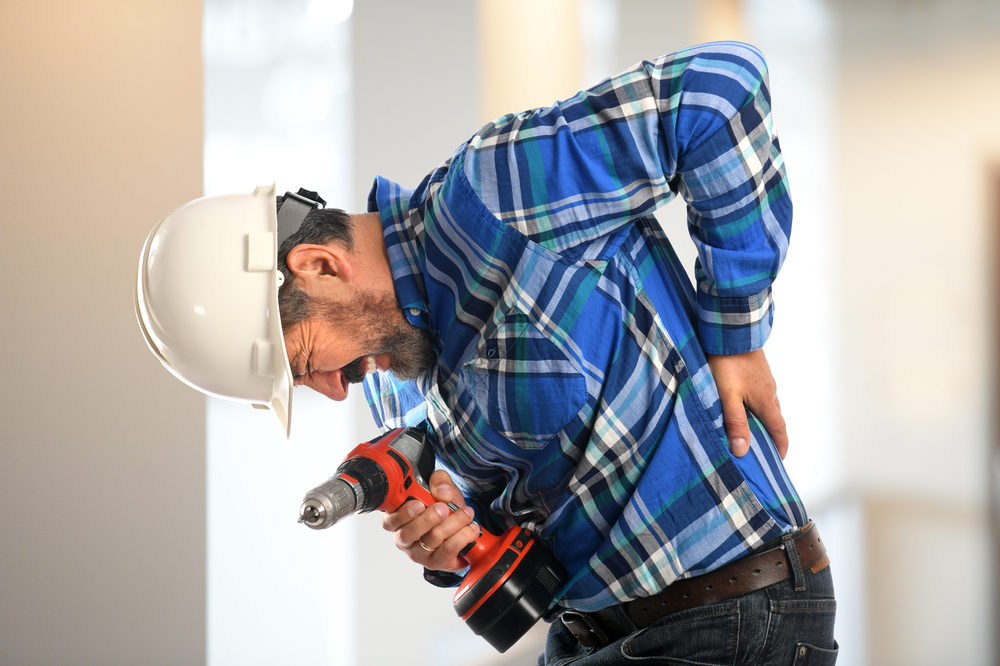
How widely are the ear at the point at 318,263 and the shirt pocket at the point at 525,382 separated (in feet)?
0.75

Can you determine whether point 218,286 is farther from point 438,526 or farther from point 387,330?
point 438,526

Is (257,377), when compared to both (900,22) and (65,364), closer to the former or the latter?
(65,364)

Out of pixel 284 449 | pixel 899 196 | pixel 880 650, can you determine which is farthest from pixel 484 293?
pixel 880 650

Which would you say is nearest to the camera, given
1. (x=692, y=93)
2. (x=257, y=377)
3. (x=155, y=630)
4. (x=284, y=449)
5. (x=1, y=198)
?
(x=692, y=93)

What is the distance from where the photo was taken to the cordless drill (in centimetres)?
122

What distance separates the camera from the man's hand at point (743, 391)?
115cm

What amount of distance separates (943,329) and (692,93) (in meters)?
3.12

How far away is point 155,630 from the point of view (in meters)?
1.68

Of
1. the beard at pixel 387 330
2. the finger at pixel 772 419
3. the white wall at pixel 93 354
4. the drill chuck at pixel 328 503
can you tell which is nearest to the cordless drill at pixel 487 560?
the drill chuck at pixel 328 503

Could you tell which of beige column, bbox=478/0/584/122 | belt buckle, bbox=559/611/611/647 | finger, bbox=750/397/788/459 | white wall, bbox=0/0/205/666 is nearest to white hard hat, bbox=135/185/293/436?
white wall, bbox=0/0/205/666

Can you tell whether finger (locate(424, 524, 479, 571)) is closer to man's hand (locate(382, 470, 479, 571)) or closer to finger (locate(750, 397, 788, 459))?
man's hand (locate(382, 470, 479, 571))

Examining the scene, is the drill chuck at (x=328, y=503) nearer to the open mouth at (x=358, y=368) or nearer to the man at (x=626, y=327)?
the man at (x=626, y=327)

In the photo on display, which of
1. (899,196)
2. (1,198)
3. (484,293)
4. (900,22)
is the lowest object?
(484,293)

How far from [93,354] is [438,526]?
80 centimetres
